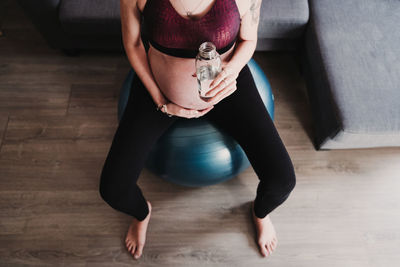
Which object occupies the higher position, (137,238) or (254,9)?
(254,9)

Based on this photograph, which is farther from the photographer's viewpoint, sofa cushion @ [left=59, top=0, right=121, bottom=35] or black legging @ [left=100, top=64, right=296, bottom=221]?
sofa cushion @ [left=59, top=0, right=121, bottom=35]

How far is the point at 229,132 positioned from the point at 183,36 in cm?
42

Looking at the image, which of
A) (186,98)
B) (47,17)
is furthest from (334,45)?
(47,17)

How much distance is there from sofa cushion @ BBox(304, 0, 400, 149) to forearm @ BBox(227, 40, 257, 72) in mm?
501

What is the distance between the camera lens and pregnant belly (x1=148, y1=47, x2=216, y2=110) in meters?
1.05

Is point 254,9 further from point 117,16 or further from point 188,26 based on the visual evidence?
point 117,16

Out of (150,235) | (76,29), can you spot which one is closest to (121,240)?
(150,235)

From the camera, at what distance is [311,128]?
1.71 metres

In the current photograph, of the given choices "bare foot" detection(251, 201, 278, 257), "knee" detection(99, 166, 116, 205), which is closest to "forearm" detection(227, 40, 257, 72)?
"knee" detection(99, 166, 116, 205)

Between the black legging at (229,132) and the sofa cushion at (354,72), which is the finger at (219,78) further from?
the sofa cushion at (354,72)

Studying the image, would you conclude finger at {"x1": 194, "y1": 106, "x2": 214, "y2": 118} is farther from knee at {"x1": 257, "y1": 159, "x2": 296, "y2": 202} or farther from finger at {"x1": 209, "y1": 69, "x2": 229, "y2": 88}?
knee at {"x1": 257, "y1": 159, "x2": 296, "y2": 202}

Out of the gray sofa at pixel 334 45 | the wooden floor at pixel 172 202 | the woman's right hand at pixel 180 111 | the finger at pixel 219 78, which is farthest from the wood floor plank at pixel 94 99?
the finger at pixel 219 78

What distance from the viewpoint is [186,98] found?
1.11 meters

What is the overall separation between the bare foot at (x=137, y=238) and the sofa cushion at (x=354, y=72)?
100 cm
